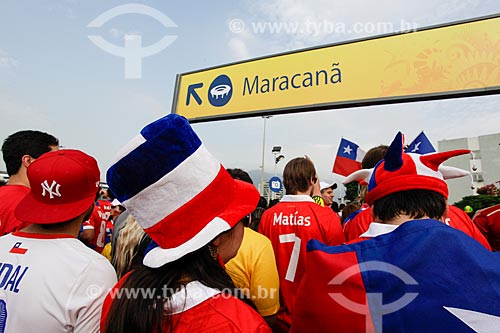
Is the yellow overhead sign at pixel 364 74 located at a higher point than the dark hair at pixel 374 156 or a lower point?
higher

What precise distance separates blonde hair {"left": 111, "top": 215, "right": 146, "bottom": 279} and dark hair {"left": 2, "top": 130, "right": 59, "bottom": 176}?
113 centimetres

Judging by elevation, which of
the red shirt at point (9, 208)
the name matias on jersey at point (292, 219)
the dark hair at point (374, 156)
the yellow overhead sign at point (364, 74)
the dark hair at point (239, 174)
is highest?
the yellow overhead sign at point (364, 74)

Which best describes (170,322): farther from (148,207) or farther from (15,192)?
(15,192)

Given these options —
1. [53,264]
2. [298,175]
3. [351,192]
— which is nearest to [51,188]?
[53,264]

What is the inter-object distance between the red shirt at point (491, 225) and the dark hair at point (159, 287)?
2.44 meters

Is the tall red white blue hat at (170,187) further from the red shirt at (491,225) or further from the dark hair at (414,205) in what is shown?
Result: the red shirt at (491,225)

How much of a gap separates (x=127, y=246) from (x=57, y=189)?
0.64 m

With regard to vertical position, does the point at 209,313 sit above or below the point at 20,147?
below

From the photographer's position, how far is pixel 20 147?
97.9 inches

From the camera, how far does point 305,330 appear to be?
101 centimetres

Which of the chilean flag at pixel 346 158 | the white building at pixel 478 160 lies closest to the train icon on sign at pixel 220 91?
the chilean flag at pixel 346 158

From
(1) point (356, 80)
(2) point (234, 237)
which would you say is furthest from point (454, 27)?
(2) point (234, 237)

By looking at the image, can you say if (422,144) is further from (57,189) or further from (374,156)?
(57,189)

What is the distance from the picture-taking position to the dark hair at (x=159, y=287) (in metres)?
0.99
